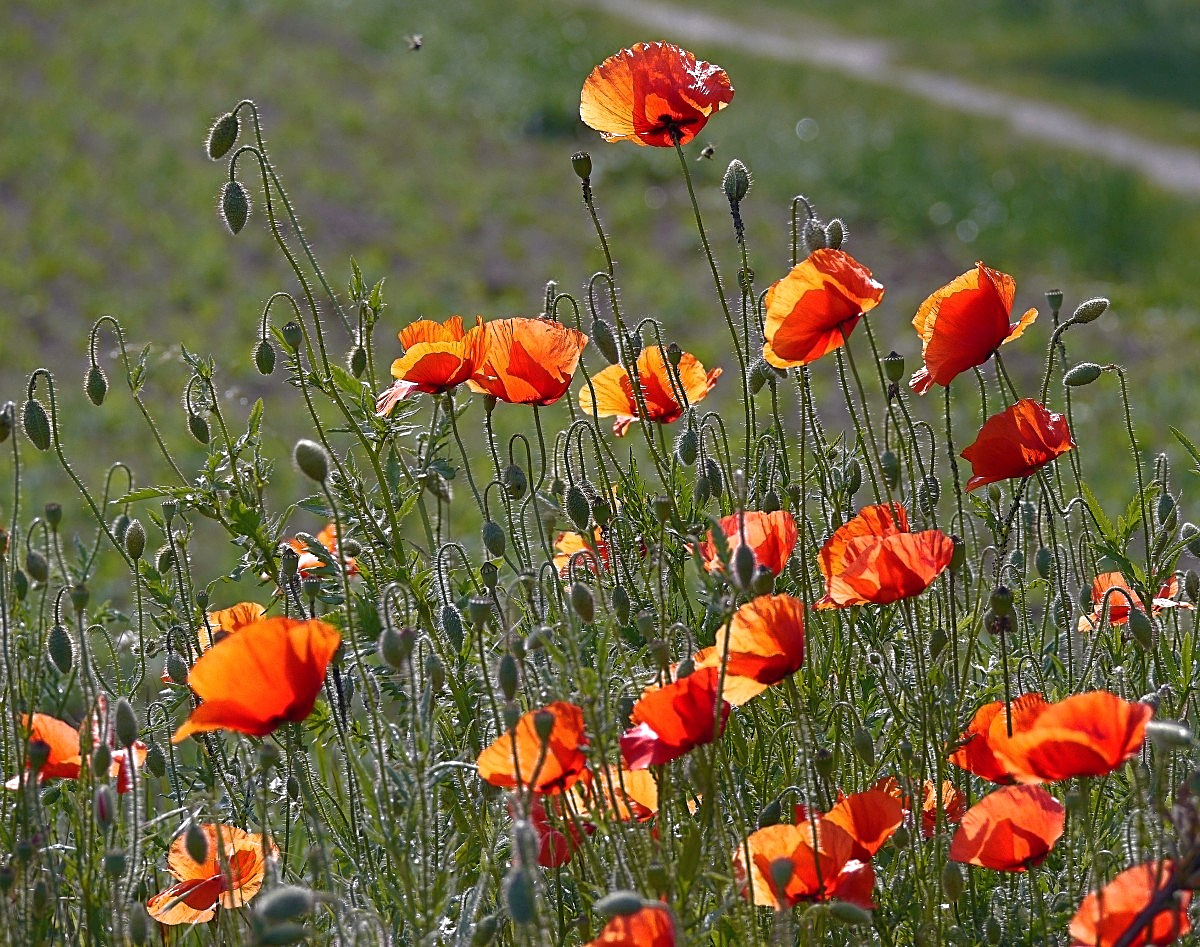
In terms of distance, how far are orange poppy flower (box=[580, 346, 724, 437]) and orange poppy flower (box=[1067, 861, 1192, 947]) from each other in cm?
94

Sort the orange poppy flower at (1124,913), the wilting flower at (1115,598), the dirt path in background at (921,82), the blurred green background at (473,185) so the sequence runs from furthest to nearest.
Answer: the dirt path in background at (921,82), the blurred green background at (473,185), the wilting flower at (1115,598), the orange poppy flower at (1124,913)

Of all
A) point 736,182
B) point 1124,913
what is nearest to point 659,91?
point 736,182

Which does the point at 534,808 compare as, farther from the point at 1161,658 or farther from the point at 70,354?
the point at 70,354

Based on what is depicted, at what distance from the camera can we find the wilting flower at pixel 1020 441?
1.67 metres

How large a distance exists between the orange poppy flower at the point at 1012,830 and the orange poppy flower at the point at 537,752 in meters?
0.34

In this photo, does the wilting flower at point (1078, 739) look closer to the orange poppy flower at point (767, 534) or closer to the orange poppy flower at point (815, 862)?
the orange poppy flower at point (815, 862)

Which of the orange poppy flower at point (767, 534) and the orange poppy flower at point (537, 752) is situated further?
the orange poppy flower at point (767, 534)

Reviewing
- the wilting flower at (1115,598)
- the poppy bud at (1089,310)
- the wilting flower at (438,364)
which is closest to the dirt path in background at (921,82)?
the wilting flower at (1115,598)

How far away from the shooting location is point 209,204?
9391 millimetres

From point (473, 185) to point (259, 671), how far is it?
339 inches

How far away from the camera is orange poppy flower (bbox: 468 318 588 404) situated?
1786 millimetres

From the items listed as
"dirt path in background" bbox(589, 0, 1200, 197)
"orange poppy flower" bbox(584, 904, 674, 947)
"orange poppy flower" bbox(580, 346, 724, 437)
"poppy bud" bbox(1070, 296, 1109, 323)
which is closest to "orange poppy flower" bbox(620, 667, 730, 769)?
"orange poppy flower" bbox(584, 904, 674, 947)

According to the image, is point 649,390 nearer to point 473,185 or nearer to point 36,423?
point 36,423

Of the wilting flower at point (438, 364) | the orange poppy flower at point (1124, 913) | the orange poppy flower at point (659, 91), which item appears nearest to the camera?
the orange poppy flower at point (1124, 913)
